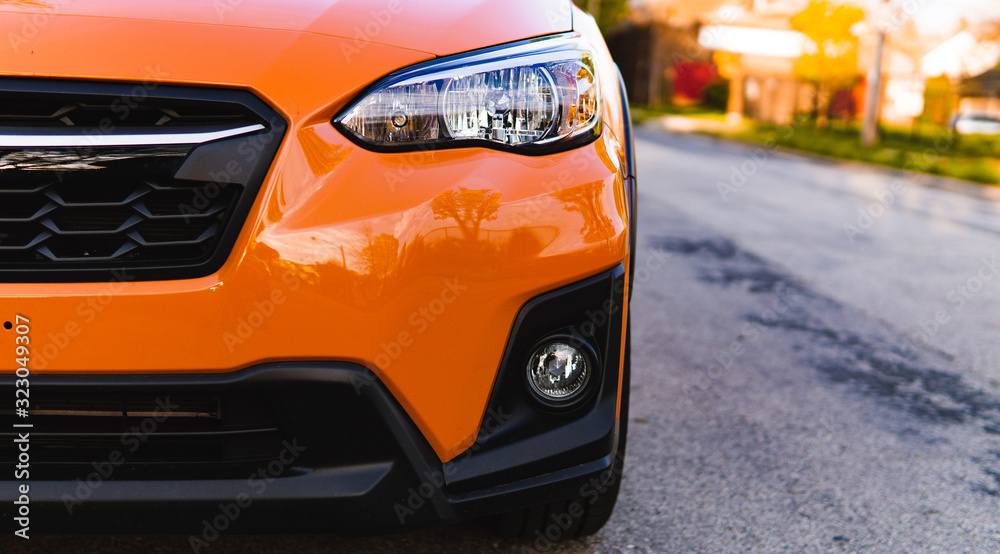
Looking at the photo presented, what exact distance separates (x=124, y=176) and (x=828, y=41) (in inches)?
1131

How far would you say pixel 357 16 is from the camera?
161 cm

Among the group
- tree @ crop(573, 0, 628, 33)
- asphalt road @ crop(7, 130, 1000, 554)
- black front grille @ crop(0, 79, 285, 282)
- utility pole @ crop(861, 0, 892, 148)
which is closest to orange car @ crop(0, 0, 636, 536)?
black front grille @ crop(0, 79, 285, 282)

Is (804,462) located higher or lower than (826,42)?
lower

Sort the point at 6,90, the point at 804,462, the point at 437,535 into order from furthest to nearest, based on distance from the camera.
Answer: the point at 804,462 < the point at 437,535 < the point at 6,90

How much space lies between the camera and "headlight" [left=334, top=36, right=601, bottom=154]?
1.55 m

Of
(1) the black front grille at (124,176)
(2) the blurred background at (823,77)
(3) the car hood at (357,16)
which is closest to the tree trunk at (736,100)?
(2) the blurred background at (823,77)

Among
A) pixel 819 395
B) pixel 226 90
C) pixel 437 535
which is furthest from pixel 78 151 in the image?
pixel 819 395

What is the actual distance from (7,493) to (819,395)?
2.84 metres

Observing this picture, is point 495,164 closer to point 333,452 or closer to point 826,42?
point 333,452

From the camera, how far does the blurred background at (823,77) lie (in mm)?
21312

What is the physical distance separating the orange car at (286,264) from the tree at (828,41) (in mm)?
27828

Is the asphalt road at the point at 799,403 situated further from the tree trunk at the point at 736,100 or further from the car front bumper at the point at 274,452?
the tree trunk at the point at 736,100

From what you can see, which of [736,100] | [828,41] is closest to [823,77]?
[828,41]

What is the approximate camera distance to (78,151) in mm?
1464
